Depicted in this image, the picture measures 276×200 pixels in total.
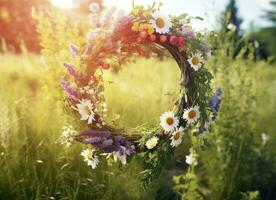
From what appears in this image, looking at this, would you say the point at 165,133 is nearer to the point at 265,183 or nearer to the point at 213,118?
the point at 213,118

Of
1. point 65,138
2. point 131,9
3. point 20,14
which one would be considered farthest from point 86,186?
point 20,14

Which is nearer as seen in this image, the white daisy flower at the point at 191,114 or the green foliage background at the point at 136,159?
the white daisy flower at the point at 191,114

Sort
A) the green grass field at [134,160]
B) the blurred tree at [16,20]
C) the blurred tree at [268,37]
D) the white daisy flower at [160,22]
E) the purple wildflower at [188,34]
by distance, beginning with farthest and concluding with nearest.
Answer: the blurred tree at [268,37] < the blurred tree at [16,20] < the green grass field at [134,160] < the purple wildflower at [188,34] < the white daisy flower at [160,22]

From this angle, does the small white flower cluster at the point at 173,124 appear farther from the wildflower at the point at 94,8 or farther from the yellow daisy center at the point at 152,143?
the wildflower at the point at 94,8

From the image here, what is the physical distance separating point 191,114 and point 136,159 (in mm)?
1008

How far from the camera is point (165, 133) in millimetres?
3141

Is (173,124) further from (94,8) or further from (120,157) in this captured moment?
(94,8)

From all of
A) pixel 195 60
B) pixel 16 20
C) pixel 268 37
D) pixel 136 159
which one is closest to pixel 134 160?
pixel 136 159

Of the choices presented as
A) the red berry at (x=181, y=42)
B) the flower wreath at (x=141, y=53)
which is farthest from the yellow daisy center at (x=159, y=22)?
the red berry at (x=181, y=42)

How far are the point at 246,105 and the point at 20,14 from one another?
573 inches

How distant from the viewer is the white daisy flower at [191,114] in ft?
10.2

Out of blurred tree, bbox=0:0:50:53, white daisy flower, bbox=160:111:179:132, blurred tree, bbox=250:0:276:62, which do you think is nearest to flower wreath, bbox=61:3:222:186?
white daisy flower, bbox=160:111:179:132

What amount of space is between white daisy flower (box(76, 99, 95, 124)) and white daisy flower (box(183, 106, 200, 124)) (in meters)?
0.56

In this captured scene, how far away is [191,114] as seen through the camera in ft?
10.2
